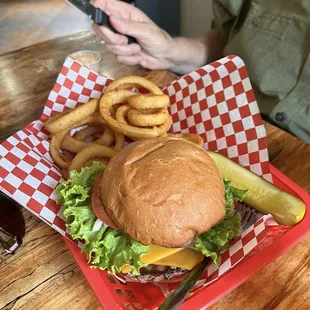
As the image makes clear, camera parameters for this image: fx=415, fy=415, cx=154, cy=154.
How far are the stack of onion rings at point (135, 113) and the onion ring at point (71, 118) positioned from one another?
54 mm

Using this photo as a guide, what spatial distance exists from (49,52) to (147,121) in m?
1.05

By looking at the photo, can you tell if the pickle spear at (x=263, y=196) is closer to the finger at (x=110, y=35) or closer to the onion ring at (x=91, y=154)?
the onion ring at (x=91, y=154)

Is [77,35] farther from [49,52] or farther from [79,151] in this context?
[79,151]

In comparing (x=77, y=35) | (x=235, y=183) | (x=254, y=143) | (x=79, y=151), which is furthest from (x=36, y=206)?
(x=77, y=35)

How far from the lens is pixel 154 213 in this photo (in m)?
1.04

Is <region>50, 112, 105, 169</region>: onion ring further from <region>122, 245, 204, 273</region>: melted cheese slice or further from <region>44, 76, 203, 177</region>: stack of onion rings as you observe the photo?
<region>122, 245, 204, 273</region>: melted cheese slice

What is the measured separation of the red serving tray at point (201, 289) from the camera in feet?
3.47

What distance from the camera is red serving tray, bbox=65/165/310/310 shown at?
1.06 m

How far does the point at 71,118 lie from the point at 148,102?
0.30 m

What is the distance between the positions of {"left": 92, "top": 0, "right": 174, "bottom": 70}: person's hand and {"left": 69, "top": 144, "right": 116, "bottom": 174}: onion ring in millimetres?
600

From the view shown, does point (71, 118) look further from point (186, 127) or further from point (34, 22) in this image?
point (34, 22)

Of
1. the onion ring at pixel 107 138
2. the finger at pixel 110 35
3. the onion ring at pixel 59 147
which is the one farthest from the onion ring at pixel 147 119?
the finger at pixel 110 35

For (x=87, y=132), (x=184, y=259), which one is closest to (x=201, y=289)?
(x=184, y=259)

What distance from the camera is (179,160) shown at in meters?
1.10
